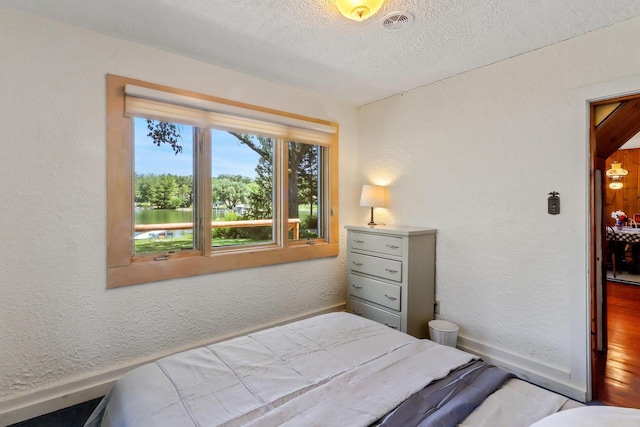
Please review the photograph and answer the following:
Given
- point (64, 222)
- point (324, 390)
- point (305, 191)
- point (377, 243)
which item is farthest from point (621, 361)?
point (64, 222)

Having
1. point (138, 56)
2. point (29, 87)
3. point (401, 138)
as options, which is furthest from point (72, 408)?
point (401, 138)

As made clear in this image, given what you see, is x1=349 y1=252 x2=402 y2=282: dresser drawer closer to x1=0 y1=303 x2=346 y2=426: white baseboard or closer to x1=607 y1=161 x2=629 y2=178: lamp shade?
x1=0 y1=303 x2=346 y2=426: white baseboard

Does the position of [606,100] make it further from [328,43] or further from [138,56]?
[138,56]

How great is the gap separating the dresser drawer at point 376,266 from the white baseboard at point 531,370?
0.80 metres

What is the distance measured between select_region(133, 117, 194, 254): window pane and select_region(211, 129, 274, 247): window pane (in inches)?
8.1

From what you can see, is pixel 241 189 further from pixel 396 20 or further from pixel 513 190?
pixel 513 190

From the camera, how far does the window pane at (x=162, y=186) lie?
7.69ft

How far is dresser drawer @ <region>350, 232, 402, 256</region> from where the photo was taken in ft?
8.98

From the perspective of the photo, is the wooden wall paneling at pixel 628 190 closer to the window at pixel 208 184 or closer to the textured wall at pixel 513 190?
the textured wall at pixel 513 190

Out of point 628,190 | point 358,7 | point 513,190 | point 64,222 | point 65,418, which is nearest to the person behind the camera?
point 358,7

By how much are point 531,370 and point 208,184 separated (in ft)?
9.35

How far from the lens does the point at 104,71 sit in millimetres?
2113

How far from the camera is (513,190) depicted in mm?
2391

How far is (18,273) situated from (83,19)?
160cm
